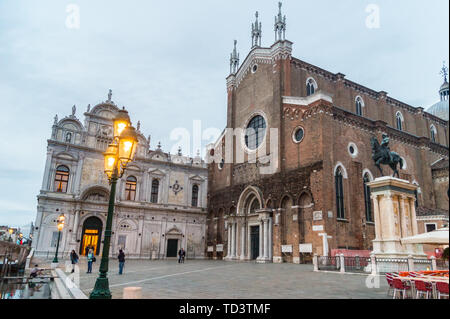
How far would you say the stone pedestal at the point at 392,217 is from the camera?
15.8 meters

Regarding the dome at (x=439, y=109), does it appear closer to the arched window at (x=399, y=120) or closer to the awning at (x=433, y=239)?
the arched window at (x=399, y=120)

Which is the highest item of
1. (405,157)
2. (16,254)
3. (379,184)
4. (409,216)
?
(405,157)

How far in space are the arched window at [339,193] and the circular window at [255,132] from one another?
7665 mm

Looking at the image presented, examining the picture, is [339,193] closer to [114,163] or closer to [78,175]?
[114,163]

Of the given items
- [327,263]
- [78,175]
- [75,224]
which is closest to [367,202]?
[327,263]

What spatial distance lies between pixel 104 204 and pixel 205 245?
1096 centimetres

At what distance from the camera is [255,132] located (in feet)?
97.2

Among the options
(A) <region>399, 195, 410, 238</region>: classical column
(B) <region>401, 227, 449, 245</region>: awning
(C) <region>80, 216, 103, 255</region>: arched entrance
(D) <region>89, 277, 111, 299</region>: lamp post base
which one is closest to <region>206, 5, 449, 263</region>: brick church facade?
(A) <region>399, 195, 410, 238</region>: classical column

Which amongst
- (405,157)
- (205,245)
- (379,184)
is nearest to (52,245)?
(205,245)

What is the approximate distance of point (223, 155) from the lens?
111ft

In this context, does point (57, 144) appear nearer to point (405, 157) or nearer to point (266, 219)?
point (266, 219)

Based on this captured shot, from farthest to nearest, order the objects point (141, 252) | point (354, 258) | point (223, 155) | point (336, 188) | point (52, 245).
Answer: point (223, 155)
point (141, 252)
point (52, 245)
point (336, 188)
point (354, 258)

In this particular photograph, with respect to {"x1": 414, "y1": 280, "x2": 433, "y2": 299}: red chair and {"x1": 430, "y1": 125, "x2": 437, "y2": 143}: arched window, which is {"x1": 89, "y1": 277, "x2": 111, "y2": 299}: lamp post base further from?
{"x1": 430, "y1": 125, "x2": 437, "y2": 143}: arched window

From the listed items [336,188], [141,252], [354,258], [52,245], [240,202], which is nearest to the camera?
[354,258]
